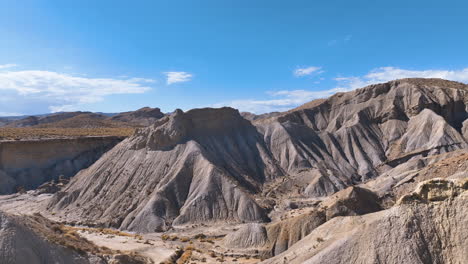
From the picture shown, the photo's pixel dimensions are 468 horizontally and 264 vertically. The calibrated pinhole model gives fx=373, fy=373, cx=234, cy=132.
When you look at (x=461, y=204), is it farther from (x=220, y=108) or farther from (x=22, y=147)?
(x=22, y=147)

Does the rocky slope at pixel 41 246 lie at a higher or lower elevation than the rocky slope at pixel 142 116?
lower

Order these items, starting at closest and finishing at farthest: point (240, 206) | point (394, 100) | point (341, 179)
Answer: point (240, 206) < point (341, 179) < point (394, 100)

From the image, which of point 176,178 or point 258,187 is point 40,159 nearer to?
point 176,178

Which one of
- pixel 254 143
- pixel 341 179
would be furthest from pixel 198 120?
pixel 341 179

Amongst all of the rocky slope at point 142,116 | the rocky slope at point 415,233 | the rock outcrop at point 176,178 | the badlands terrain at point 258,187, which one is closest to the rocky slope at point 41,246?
the badlands terrain at point 258,187

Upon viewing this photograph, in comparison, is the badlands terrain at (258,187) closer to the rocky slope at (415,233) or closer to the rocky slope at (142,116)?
the rocky slope at (415,233)

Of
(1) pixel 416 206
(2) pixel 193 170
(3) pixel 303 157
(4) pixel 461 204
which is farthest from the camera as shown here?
(3) pixel 303 157

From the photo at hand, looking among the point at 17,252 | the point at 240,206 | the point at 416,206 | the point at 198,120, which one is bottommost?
the point at 240,206

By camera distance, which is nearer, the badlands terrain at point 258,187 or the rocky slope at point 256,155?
the badlands terrain at point 258,187
